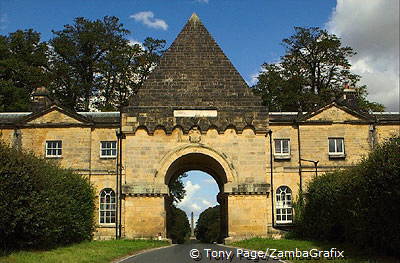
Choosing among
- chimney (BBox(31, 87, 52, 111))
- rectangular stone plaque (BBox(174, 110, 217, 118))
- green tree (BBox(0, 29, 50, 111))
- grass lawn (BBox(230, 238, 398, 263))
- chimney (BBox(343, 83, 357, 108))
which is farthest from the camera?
green tree (BBox(0, 29, 50, 111))

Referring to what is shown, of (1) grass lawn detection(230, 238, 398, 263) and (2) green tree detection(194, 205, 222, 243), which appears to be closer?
(1) grass lawn detection(230, 238, 398, 263)

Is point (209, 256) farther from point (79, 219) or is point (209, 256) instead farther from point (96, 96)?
point (96, 96)

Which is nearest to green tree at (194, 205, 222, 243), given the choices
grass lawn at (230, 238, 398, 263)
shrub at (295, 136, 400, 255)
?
grass lawn at (230, 238, 398, 263)

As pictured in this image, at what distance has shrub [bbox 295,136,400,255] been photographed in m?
18.5

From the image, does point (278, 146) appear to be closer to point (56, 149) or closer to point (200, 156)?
point (200, 156)

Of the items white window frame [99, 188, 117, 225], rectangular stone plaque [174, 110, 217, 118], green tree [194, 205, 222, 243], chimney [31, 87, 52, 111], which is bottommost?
green tree [194, 205, 222, 243]

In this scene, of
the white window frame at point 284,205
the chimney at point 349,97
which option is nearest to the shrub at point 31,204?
the white window frame at point 284,205

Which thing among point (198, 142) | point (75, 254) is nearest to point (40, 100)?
point (198, 142)

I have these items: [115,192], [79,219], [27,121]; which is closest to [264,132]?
[115,192]

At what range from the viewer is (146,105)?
107 feet

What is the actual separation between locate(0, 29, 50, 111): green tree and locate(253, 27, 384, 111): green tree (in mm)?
21812

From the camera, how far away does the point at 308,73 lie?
51688mm

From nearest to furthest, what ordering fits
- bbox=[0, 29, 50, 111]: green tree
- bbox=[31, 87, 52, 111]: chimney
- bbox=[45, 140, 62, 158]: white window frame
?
bbox=[45, 140, 62, 158]: white window frame → bbox=[31, 87, 52, 111]: chimney → bbox=[0, 29, 50, 111]: green tree

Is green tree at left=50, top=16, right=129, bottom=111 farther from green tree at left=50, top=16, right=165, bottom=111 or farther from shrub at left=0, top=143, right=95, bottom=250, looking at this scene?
shrub at left=0, top=143, right=95, bottom=250
